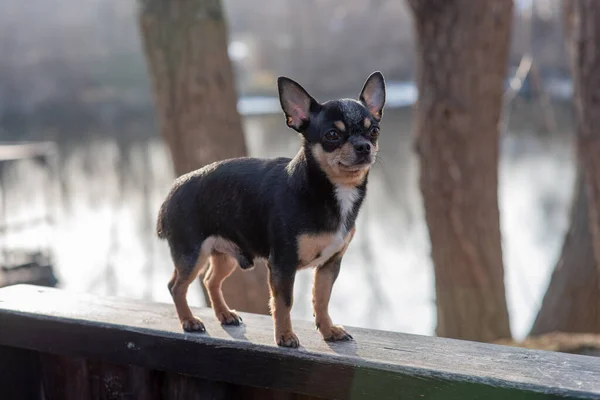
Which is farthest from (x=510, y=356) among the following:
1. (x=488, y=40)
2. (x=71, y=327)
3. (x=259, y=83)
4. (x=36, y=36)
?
(x=36, y=36)

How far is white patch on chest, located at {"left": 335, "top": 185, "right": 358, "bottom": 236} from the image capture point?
7.18 feet

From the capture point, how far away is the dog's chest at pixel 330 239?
2.17 metres

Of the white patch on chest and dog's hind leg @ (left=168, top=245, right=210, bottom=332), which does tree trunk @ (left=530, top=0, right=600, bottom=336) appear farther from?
dog's hind leg @ (left=168, top=245, right=210, bottom=332)

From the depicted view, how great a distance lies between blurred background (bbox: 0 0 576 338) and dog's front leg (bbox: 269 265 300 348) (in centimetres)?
642

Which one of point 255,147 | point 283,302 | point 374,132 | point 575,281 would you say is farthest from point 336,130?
point 255,147

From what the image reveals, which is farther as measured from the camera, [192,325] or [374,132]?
[192,325]

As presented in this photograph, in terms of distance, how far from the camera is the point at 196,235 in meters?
2.40

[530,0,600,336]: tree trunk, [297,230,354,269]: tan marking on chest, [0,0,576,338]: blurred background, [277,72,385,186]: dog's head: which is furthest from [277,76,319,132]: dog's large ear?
[0,0,576,338]: blurred background

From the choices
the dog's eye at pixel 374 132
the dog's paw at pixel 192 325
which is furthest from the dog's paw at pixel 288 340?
the dog's eye at pixel 374 132

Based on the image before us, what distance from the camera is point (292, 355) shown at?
2117 millimetres

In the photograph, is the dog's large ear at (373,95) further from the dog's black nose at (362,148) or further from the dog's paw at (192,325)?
the dog's paw at (192,325)

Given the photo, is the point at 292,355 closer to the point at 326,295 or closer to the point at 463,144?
the point at 326,295

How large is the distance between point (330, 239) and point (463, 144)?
3.48m

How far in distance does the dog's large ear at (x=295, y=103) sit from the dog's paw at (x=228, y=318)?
27.8 inches
